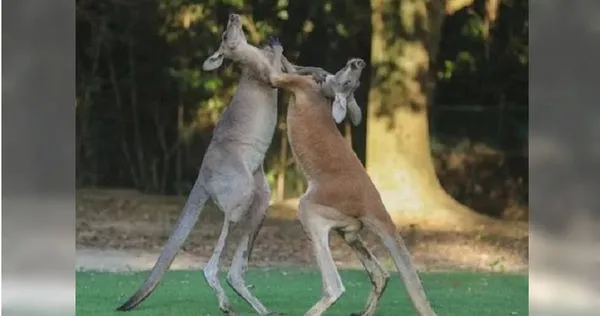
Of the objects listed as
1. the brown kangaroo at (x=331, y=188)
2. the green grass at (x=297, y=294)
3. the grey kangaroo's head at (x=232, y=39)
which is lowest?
the green grass at (x=297, y=294)

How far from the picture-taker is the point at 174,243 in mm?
8016

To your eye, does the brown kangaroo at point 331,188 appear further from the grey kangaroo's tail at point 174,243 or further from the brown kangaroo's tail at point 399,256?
the grey kangaroo's tail at point 174,243

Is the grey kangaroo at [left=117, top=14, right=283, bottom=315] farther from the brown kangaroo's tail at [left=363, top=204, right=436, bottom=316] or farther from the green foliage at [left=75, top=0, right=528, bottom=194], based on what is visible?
the green foliage at [left=75, top=0, right=528, bottom=194]

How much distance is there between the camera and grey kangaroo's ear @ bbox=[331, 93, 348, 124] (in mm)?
7191

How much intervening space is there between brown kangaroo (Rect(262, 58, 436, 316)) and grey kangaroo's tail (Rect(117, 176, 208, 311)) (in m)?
0.89

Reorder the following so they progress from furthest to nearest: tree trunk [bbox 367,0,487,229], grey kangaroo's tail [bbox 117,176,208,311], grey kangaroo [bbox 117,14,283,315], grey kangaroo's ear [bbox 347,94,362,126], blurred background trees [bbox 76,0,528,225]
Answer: tree trunk [bbox 367,0,487,229], blurred background trees [bbox 76,0,528,225], grey kangaroo's tail [bbox 117,176,208,311], grey kangaroo [bbox 117,14,283,315], grey kangaroo's ear [bbox 347,94,362,126]

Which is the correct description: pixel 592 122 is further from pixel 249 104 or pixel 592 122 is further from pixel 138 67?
pixel 138 67

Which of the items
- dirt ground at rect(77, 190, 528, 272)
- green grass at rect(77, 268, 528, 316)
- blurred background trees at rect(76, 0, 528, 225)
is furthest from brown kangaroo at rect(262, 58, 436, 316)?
blurred background trees at rect(76, 0, 528, 225)

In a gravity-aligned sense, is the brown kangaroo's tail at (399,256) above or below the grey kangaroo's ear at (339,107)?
below

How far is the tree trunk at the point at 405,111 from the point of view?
10.3 meters

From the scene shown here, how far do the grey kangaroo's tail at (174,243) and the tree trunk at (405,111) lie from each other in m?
2.46

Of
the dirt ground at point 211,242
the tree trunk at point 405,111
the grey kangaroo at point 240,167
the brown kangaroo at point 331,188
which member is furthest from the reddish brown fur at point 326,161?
the tree trunk at point 405,111

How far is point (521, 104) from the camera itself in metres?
10.6

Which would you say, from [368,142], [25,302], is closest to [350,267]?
[368,142]
